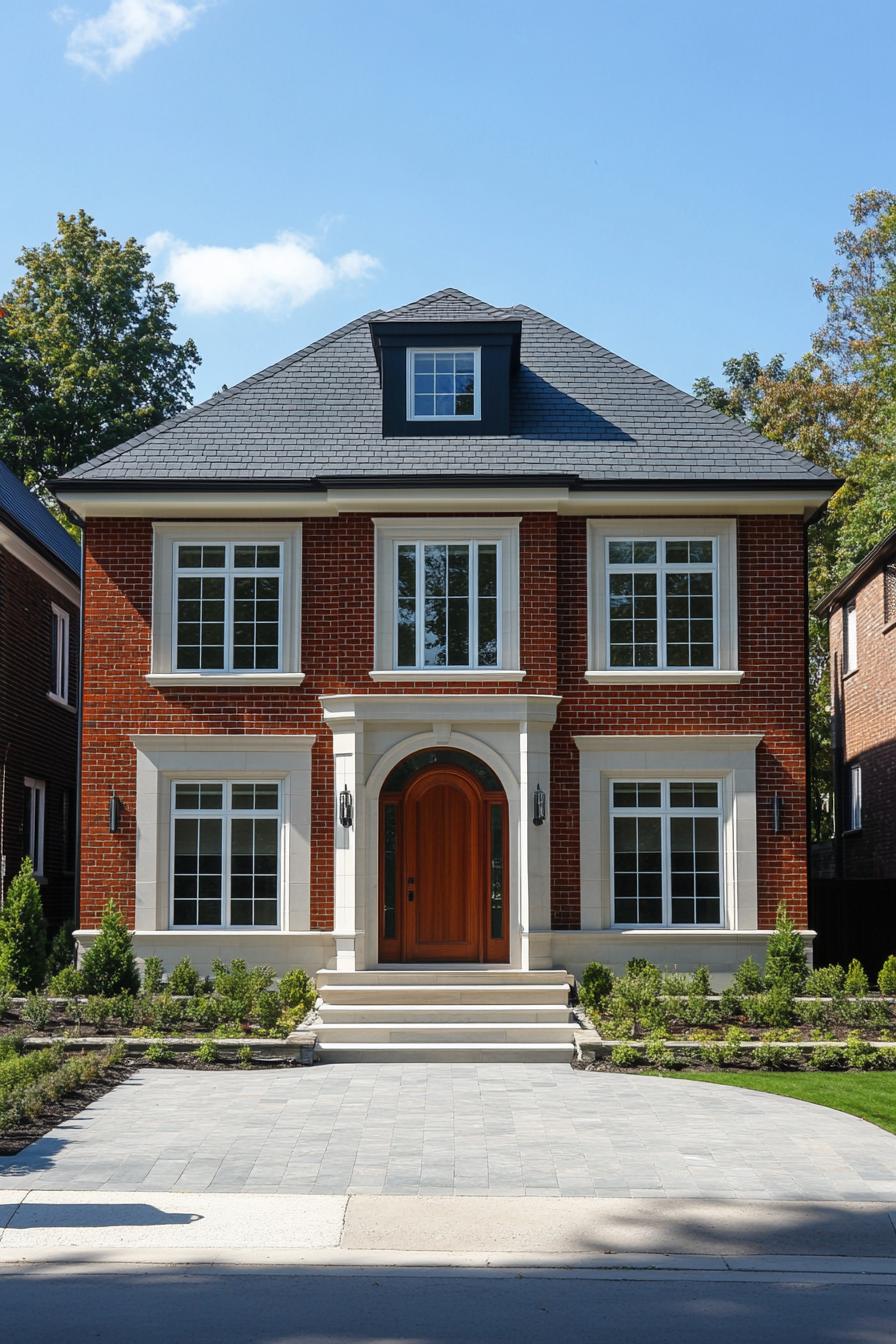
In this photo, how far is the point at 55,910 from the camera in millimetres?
24906

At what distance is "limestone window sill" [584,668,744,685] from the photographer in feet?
63.2

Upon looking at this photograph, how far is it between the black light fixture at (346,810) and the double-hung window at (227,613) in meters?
2.10

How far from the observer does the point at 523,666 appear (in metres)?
18.9

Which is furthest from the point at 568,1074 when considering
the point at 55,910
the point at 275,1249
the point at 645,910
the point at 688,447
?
the point at 55,910

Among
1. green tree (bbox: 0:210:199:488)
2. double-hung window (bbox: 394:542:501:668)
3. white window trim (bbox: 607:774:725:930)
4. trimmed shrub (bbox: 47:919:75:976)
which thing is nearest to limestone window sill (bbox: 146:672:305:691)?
double-hung window (bbox: 394:542:501:668)

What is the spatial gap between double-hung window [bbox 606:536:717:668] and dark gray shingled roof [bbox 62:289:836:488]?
4.03 feet

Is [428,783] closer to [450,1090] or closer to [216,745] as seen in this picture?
[216,745]

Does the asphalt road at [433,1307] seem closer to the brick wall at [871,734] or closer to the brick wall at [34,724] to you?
the brick wall at [34,724]

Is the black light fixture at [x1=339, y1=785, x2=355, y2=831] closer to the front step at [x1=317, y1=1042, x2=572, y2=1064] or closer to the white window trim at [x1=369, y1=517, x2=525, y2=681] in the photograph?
the white window trim at [x1=369, y1=517, x2=525, y2=681]

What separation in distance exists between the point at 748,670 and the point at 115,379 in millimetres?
25180

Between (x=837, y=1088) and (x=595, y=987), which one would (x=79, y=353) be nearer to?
A: (x=595, y=987)

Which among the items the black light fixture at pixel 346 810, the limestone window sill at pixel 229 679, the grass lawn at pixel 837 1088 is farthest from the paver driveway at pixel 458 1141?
the limestone window sill at pixel 229 679

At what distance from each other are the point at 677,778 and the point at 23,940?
8.60 m

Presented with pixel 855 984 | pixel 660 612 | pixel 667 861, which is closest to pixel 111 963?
pixel 667 861
